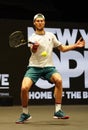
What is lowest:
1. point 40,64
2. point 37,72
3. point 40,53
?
point 37,72

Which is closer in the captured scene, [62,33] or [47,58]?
[47,58]

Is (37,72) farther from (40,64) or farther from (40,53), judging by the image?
(40,53)

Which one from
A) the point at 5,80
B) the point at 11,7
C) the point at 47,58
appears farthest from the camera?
the point at 11,7

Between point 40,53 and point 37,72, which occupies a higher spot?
point 40,53

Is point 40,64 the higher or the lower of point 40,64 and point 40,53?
the lower

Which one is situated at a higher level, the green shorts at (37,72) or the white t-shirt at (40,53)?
the white t-shirt at (40,53)

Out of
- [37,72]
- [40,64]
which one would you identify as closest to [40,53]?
[40,64]

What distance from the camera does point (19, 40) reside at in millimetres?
6324

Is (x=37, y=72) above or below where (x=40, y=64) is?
below

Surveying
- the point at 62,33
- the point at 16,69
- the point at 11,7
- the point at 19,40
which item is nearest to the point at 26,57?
the point at 16,69

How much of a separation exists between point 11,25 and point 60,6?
2.40m

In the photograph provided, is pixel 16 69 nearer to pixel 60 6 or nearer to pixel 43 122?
pixel 60 6

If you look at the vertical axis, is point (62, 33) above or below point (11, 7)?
below

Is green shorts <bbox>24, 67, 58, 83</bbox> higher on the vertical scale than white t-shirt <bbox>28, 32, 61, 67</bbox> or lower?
lower
